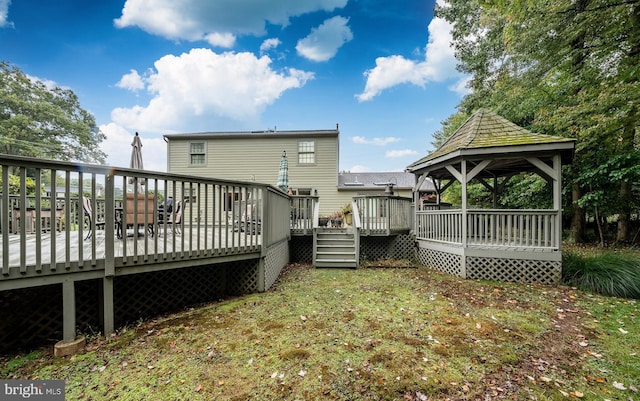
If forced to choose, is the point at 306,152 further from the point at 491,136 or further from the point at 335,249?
the point at 491,136

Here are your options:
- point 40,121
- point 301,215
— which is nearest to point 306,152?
point 301,215

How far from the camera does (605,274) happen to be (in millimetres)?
4832

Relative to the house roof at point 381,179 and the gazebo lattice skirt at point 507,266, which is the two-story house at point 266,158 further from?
the gazebo lattice skirt at point 507,266

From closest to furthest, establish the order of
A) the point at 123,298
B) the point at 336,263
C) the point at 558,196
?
1. the point at 123,298
2. the point at 558,196
3. the point at 336,263

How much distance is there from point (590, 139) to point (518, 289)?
19.0ft

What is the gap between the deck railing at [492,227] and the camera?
5.48 metres

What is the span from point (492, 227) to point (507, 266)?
91 centimetres

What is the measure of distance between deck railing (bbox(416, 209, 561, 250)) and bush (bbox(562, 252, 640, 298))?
1.84ft

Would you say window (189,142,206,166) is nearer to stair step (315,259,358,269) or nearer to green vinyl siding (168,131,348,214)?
green vinyl siding (168,131,348,214)

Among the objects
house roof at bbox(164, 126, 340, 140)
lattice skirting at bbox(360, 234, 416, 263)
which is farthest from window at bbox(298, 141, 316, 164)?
lattice skirting at bbox(360, 234, 416, 263)

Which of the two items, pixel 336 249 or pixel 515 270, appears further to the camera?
pixel 336 249

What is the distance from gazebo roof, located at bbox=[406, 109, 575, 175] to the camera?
541 cm

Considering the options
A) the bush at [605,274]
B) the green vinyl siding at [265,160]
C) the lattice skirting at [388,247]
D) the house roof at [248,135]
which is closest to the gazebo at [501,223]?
the bush at [605,274]

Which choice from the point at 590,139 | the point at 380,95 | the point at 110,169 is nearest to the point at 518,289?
the point at 590,139
